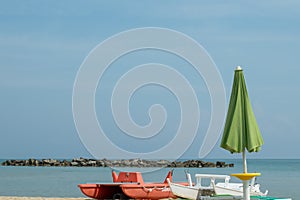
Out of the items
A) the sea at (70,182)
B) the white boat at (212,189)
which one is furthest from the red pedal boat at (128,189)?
the sea at (70,182)

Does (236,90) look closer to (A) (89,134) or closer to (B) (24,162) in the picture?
(A) (89,134)

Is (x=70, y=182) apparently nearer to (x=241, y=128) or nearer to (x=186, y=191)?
(x=186, y=191)

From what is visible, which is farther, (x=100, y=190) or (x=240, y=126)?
(x=100, y=190)

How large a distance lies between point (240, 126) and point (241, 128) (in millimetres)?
36

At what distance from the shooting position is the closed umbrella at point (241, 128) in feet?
33.8

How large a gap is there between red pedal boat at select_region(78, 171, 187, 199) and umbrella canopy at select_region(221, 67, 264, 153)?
9660 mm

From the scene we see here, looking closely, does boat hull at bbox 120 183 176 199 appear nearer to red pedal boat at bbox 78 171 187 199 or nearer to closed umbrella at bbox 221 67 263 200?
red pedal boat at bbox 78 171 187 199

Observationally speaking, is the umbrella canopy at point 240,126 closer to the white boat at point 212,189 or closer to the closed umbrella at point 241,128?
the closed umbrella at point 241,128

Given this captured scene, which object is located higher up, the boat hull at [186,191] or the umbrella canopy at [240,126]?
the umbrella canopy at [240,126]

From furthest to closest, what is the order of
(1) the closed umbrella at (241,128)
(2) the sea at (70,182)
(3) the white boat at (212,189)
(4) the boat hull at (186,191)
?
(2) the sea at (70,182) → (4) the boat hull at (186,191) → (3) the white boat at (212,189) → (1) the closed umbrella at (241,128)

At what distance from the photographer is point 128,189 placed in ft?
64.5

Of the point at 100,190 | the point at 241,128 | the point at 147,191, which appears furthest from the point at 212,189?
the point at 241,128

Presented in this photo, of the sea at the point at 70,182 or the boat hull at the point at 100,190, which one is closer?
the boat hull at the point at 100,190

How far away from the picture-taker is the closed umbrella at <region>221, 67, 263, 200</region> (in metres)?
10.3
